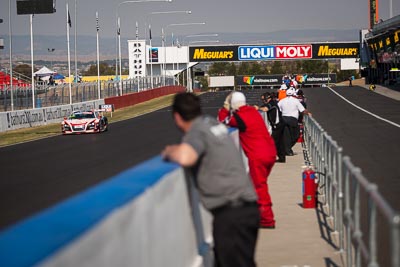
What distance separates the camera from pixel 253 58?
119000 millimetres

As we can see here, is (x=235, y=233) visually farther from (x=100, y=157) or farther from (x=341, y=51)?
(x=341, y=51)

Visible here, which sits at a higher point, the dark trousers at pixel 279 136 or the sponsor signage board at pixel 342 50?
the sponsor signage board at pixel 342 50

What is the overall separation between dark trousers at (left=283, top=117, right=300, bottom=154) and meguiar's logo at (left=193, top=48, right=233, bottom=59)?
98.0 metres

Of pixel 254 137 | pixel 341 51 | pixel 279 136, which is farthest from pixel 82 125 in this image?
pixel 341 51

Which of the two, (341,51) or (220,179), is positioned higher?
(341,51)

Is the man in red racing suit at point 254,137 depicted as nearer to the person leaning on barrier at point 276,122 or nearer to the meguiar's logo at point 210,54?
the person leaning on barrier at point 276,122

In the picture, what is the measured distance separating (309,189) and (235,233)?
288 inches

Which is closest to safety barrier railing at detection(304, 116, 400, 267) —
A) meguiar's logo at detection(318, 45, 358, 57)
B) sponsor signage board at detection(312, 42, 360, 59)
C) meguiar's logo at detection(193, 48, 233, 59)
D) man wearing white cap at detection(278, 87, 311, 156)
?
man wearing white cap at detection(278, 87, 311, 156)

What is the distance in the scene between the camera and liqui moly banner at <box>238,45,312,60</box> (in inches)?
4702

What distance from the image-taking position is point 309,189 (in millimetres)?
13336

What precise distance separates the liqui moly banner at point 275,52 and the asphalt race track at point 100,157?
257ft

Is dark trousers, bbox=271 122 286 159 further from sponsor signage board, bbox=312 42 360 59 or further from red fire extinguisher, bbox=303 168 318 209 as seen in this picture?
sponsor signage board, bbox=312 42 360 59

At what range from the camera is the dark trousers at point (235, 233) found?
6.16 meters

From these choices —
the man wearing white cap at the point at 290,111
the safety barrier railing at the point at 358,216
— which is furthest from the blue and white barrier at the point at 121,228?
the man wearing white cap at the point at 290,111
